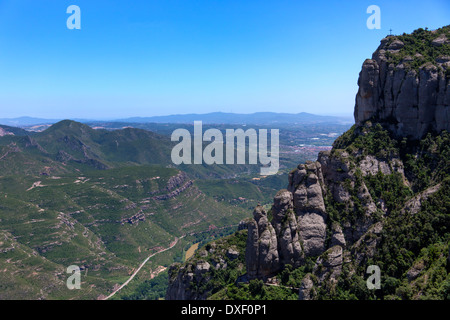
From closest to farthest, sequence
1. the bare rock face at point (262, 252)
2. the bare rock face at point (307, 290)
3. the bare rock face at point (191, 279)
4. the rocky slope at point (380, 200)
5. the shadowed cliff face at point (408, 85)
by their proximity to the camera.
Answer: the bare rock face at point (307, 290) < the rocky slope at point (380, 200) < the bare rock face at point (262, 252) < the shadowed cliff face at point (408, 85) < the bare rock face at point (191, 279)

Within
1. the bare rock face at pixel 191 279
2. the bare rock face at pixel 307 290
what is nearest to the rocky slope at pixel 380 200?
the bare rock face at pixel 307 290

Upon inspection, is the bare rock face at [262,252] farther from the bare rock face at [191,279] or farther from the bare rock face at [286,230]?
the bare rock face at [191,279]

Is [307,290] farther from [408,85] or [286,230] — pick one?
[408,85]

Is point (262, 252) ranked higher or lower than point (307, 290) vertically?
higher

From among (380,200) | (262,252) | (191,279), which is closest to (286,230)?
(262,252)

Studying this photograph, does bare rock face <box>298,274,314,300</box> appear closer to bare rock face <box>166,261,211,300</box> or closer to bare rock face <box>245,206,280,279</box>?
bare rock face <box>245,206,280,279</box>
